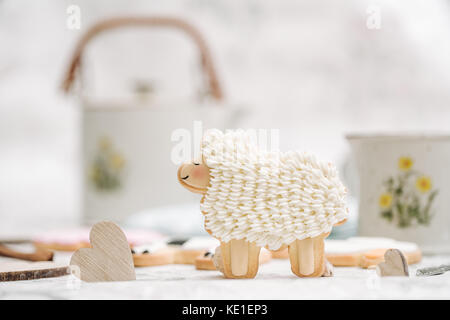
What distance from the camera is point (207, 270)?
478mm

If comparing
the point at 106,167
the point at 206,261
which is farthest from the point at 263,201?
the point at 106,167

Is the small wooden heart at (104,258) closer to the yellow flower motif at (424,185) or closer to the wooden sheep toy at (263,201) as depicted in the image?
the wooden sheep toy at (263,201)

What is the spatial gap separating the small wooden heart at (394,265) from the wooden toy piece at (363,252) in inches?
2.7

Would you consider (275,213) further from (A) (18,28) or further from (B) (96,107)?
(A) (18,28)

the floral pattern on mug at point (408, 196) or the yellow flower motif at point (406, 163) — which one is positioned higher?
the yellow flower motif at point (406, 163)

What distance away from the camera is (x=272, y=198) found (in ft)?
1.28

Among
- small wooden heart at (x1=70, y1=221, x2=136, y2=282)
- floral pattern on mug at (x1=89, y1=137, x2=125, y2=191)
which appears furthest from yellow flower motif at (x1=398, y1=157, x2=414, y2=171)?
floral pattern on mug at (x1=89, y1=137, x2=125, y2=191)

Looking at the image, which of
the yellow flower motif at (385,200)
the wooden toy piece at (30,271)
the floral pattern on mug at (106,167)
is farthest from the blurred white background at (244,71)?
the wooden toy piece at (30,271)

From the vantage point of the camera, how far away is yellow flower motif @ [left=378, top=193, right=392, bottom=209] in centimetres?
55

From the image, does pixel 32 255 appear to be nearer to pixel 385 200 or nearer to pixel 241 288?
pixel 241 288

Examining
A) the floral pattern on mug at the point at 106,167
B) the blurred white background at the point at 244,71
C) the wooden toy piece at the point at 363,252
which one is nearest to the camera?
the wooden toy piece at the point at 363,252

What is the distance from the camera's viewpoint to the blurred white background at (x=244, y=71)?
4.69 ft

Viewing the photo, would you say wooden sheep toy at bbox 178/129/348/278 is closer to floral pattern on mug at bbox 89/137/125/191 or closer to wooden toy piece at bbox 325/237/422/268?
wooden toy piece at bbox 325/237/422/268

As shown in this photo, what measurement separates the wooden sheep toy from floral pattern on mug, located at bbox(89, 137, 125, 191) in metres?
0.56
